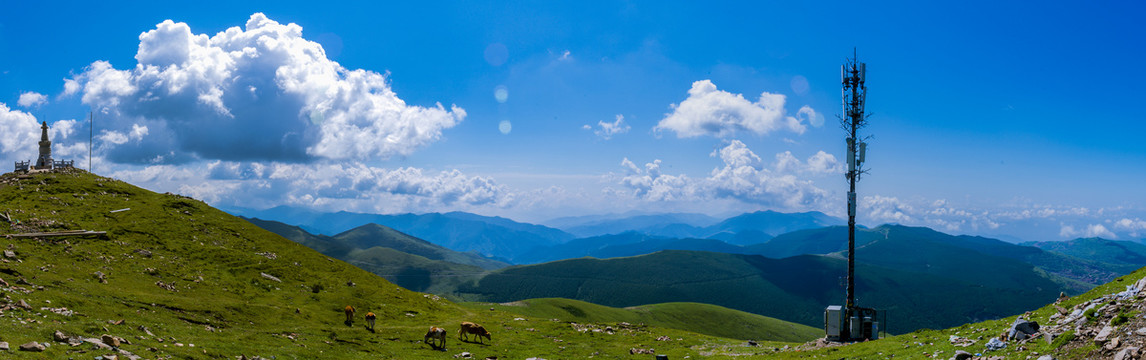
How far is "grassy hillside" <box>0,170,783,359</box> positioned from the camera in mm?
30062

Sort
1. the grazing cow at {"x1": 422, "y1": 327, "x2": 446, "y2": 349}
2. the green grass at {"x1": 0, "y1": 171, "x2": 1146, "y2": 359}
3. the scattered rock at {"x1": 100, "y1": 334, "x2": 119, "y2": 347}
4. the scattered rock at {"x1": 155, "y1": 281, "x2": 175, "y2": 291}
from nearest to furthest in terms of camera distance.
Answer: the scattered rock at {"x1": 100, "y1": 334, "x2": 119, "y2": 347} < the green grass at {"x1": 0, "y1": 171, "x2": 1146, "y2": 359} < the grazing cow at {"x1": 422, "y1": 327, "x2": 446, "y2": 349} < the scattered rock at {"x1": 155, "y1": 281, "x2": 175, "y2": 291}

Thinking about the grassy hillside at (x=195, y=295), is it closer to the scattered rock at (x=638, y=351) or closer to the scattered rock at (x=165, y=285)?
the scattered rock at (x=165, y=285)

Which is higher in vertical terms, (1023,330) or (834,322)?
(1023,330)

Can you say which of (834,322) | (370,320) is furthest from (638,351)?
(370,320)

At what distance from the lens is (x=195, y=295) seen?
47.4m

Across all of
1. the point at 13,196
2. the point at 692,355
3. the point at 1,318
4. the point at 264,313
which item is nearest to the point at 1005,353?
the point at 692,355

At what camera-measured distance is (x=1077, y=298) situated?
28.3 meters

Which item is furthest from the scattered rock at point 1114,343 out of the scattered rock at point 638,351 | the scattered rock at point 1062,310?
the scattered rock at point 638,351

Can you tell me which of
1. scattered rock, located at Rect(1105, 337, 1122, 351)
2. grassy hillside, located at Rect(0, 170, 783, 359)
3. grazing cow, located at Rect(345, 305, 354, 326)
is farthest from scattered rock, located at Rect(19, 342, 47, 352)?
scattered rock, located at Rect(1105, 337, 1122, 351)

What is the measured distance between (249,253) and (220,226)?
10.4m

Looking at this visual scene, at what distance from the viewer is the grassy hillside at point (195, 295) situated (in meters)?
30.1

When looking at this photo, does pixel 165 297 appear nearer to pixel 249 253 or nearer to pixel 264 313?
pixel 264 313

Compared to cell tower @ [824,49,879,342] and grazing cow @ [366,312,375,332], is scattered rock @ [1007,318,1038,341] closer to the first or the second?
cell tower @ [824,49,879,342]

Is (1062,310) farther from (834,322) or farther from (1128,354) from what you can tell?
(834,322)
